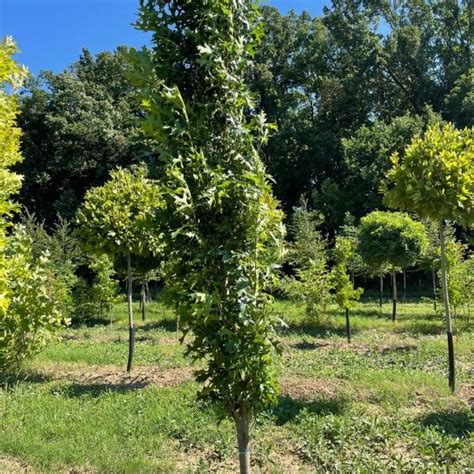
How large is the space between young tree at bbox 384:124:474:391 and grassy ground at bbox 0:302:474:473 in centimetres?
142

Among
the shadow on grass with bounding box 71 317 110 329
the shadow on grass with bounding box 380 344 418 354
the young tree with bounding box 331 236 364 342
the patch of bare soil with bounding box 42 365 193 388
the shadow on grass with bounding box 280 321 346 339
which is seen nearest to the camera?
the patch of bare soil with bounding box 42 365 193 388

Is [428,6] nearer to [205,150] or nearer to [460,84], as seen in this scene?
[460,84]

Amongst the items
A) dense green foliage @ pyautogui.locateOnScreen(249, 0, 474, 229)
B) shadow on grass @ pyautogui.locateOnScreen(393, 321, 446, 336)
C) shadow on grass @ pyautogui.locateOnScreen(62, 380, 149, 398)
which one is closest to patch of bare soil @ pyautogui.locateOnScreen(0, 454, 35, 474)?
shadow on grass @ pyautogui.locateOnScreen(62, 380, 149, 398)

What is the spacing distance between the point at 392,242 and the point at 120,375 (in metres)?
9.51

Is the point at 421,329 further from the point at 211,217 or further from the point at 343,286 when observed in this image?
the point at 211,217

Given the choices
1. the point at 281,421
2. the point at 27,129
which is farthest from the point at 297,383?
the point at 27,129

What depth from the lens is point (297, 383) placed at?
802 cm

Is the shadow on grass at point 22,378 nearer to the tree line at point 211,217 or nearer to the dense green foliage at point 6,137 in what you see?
the tree line at point 211,217

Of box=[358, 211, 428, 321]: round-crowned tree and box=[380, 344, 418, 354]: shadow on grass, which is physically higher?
box=[358, 211, 428, 321]: round-crowned tree

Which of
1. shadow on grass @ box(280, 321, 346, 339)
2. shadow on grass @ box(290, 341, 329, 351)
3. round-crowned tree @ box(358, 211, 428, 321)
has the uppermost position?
round-crowned tree @ box(358, 211, 428, 321)

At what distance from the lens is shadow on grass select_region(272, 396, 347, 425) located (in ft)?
21.5

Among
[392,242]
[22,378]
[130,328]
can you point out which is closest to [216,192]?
[130,328]

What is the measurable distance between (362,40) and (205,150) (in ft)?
113

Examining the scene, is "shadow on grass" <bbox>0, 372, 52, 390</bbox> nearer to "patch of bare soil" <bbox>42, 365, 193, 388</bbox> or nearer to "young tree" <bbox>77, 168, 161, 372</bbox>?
"patch of bare soil" <bbox>42, 365, 193, 388</bbox>
